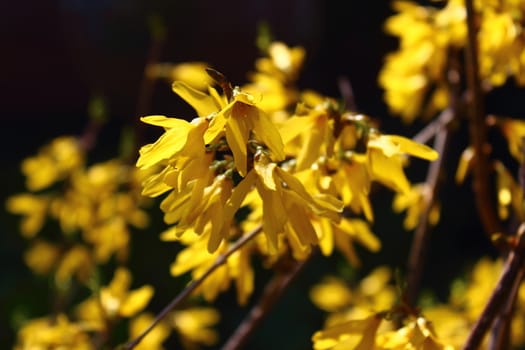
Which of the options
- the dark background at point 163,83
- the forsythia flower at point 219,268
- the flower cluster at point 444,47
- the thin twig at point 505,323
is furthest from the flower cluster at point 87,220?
the dark background at point 163,83

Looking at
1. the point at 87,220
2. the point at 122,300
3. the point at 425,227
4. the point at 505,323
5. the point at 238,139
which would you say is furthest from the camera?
the point at 87,220

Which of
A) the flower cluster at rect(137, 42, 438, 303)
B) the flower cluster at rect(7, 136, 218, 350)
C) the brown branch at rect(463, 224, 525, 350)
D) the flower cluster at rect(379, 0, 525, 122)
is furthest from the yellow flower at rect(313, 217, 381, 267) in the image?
the flower cluster at rect(7, 136, 218, 350)

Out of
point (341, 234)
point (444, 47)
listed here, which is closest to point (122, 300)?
point (341, 234)

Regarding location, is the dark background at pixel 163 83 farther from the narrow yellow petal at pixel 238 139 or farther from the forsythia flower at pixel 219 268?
the narrow yellow petal at pixel 238 139

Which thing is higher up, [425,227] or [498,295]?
[498,295]

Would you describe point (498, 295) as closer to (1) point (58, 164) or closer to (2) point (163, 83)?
(1) point (58, 164)

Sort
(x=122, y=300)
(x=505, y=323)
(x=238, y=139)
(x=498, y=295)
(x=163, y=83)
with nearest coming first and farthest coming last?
(x=238, y=139) < (x=498, y=295) < (x=505, y=323) < (x=122, y=300) < (x=163, y=83)

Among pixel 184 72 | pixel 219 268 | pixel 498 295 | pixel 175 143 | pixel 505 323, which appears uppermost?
pixel 175 143

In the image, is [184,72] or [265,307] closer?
[265,307]
